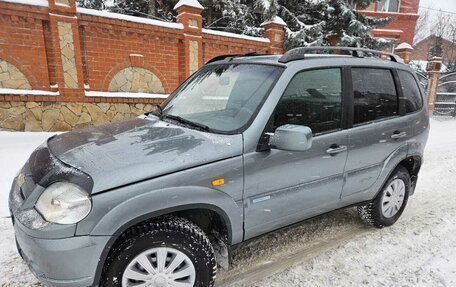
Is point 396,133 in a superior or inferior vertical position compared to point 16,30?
inferior

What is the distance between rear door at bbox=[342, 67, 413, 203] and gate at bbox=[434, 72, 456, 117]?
13.1 m

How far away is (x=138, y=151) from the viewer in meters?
2.15

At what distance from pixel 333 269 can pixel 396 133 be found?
1.58 meters

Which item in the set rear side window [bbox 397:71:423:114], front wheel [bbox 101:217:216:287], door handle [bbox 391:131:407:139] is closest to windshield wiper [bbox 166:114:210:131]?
front wheel [bbox 101:217:216:287]

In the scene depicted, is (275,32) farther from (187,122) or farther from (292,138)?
(292,138)

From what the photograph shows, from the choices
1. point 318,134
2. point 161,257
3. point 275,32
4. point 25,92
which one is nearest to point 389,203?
point 318,134

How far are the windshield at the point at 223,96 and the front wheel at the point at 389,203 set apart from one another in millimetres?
1895

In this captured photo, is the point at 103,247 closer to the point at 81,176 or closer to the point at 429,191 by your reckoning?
→ the point at 81,176

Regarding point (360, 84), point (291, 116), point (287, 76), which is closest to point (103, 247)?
point (291, 116)

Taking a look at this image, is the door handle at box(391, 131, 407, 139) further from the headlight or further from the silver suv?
the headlight

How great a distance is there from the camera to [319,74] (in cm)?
281

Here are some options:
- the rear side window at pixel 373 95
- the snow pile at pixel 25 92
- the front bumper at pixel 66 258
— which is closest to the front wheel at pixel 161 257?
the front bumper at pixel 66 258

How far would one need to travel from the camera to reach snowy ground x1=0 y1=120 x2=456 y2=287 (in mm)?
2633

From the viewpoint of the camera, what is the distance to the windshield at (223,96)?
252cm
